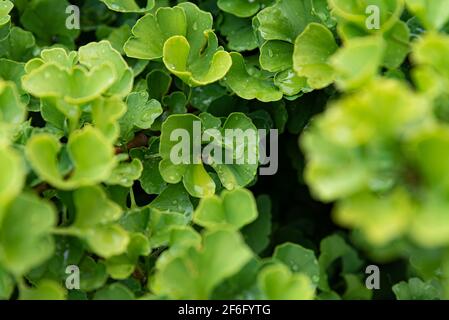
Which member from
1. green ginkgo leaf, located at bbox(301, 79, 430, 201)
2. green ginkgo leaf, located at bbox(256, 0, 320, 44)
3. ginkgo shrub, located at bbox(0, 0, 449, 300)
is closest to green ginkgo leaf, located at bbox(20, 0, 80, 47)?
ginkgo shrub, located at bbox(0, 0, 449, 300)

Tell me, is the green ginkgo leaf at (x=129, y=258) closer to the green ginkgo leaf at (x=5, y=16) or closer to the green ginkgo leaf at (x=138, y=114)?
the green ginkgo leaf at (x=138, y=114)

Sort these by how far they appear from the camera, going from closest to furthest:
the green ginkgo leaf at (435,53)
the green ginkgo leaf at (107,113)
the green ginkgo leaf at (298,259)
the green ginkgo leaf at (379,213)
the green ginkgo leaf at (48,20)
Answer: the green ginkgo leaf at (379,213)
the green ginkgo leaf at (435,53)
the green ginkgo leaf at (107,113)
the green ginkgo leaf at (298,259)
the green ginkgo leaf at (48,20)

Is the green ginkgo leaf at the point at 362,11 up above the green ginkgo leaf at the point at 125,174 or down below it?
above

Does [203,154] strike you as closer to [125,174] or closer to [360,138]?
Result: [125,174]

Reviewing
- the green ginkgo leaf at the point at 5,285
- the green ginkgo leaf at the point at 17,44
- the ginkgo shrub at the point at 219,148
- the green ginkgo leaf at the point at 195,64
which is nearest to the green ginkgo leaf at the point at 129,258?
the ginkgo shrub at the point at 219,148

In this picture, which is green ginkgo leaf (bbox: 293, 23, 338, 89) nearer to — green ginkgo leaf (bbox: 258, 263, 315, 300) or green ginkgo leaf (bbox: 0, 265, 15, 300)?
green ginkgo leaf (bbox: 258, 263, 315, 300)

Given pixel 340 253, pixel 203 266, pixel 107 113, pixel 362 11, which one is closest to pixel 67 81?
pixel 107 113
